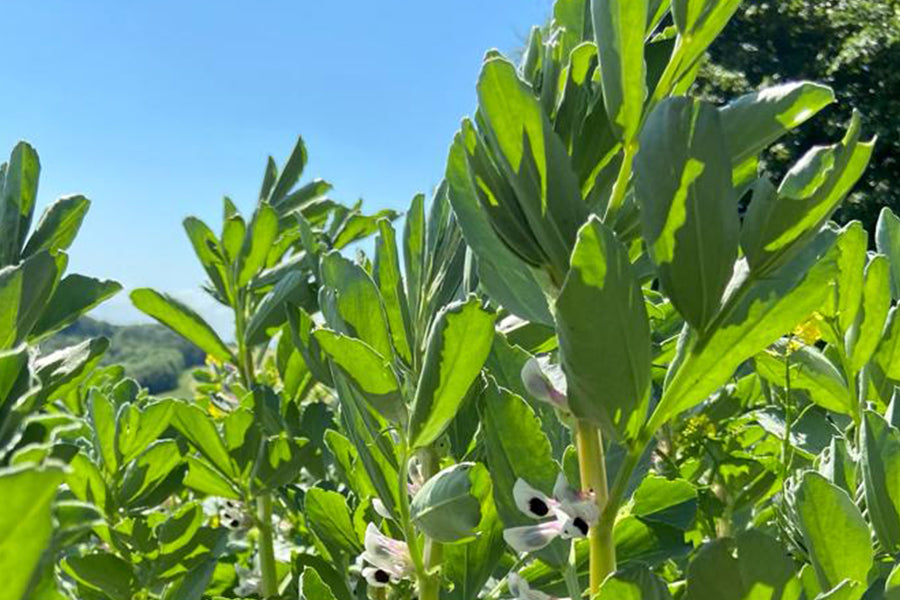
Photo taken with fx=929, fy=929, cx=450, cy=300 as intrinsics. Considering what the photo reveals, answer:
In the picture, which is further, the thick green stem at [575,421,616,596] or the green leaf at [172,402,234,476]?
the green leaf at [172,402,234,476]

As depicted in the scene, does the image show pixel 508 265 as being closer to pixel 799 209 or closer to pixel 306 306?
pixel 799 209

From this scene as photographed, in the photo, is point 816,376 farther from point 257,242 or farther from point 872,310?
point 257,242

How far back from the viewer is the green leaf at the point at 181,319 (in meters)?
0.93

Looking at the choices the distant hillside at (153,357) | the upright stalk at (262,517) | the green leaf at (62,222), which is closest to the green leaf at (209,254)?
the upright stalk at (262,517)

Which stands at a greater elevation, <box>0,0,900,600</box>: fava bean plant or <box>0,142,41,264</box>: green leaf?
<box>0,142,41,264</box>: green leaf

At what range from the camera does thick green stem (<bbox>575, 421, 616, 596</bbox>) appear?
39 cm

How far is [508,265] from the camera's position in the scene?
0.46m

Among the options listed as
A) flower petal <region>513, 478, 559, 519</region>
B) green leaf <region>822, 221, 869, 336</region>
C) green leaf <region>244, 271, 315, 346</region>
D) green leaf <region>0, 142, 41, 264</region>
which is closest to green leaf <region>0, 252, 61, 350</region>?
green leaf <region>0, 142, 41, 264</region>

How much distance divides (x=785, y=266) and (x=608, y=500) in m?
0.12

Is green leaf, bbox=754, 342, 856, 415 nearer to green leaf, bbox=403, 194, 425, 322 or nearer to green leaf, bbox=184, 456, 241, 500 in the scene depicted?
green leaf, bbox=403, 194, 425, 322

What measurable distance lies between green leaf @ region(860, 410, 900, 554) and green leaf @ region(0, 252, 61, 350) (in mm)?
415

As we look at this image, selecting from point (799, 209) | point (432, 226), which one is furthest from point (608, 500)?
point (432, 226)

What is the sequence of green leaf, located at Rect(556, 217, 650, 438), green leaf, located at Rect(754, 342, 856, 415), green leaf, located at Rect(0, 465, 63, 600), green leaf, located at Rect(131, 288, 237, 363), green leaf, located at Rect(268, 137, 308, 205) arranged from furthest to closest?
1. green leaf, located at Rect(268, 137, 308, 205)
2. green leaf, located at Rect(131, 288, 237, 363)
3. green leaf, located at Rect(754, 342, 856, 415)
4. green leaf, located at Rect(556, 217, 650, 438)
5. green leaf, located at Rect(0, 465, 63, 600)

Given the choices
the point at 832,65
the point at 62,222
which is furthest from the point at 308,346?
A: the point at 832,65
